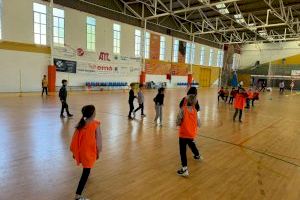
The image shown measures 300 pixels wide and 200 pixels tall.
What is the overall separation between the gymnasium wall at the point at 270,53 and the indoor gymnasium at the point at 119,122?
12.3m

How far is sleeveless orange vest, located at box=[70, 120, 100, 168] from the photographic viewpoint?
289cm

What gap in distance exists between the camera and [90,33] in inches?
714

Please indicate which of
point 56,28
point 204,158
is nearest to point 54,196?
point 204,158

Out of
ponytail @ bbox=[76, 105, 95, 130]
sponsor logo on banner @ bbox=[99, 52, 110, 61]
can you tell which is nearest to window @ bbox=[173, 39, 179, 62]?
sponsor logo on banner @ bbox=[99, 52, 110, 61]

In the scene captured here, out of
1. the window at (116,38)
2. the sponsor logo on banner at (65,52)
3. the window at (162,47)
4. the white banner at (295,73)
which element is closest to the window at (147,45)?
the window at (162,47)

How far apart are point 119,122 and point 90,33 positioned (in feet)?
40.8

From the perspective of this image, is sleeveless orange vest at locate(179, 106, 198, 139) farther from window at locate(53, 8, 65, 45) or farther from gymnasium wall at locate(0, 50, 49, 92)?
window at locate(53, 8, 65, 45)

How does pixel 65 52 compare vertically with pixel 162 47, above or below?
below

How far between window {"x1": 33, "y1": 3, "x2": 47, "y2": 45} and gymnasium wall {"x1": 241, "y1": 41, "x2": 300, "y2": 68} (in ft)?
103

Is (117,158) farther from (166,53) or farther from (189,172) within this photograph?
(166,53)

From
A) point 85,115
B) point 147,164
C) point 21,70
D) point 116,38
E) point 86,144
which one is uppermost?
point 116,38

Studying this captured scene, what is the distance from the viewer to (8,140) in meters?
5.23

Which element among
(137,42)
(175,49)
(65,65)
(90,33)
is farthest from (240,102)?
(175,49)

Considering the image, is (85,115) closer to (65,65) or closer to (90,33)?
(65,65)
